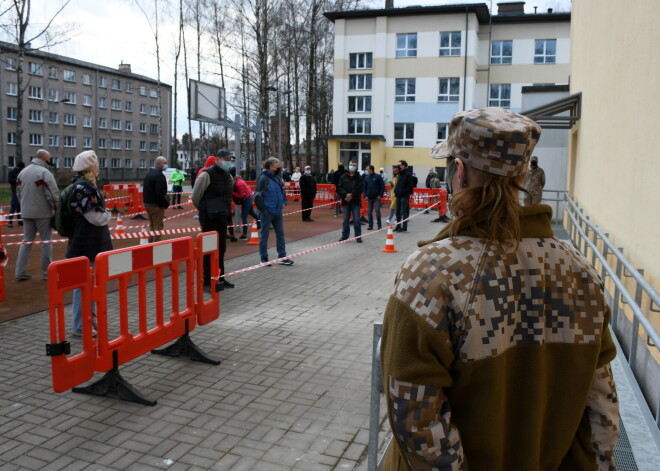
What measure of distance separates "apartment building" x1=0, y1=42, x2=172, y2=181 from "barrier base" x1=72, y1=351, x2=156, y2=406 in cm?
5066

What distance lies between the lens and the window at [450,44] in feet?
136

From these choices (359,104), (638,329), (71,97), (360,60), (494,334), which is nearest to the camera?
(494,334)

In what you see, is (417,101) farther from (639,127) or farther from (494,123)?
(494,123)

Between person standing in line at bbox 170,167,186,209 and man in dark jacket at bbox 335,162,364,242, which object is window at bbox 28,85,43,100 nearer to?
person standing in line at bbox 170,167,186,209

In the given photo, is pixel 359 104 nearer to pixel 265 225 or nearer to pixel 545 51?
pixel 545 51

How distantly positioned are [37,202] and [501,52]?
41074mm

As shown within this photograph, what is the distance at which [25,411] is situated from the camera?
4.50 metres

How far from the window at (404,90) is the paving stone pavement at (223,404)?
37.2 m

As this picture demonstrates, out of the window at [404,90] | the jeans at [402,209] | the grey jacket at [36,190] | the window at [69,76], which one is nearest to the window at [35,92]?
the window at [69,76]

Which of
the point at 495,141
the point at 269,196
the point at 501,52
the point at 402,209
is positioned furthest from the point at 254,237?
the point at 501,52

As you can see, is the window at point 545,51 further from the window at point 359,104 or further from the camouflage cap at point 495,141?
the camouflage cap at point 495,141

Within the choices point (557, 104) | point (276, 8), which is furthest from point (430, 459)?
point (276, 8)

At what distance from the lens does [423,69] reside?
42312 mm

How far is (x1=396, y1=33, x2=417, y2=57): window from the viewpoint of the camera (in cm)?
4256
